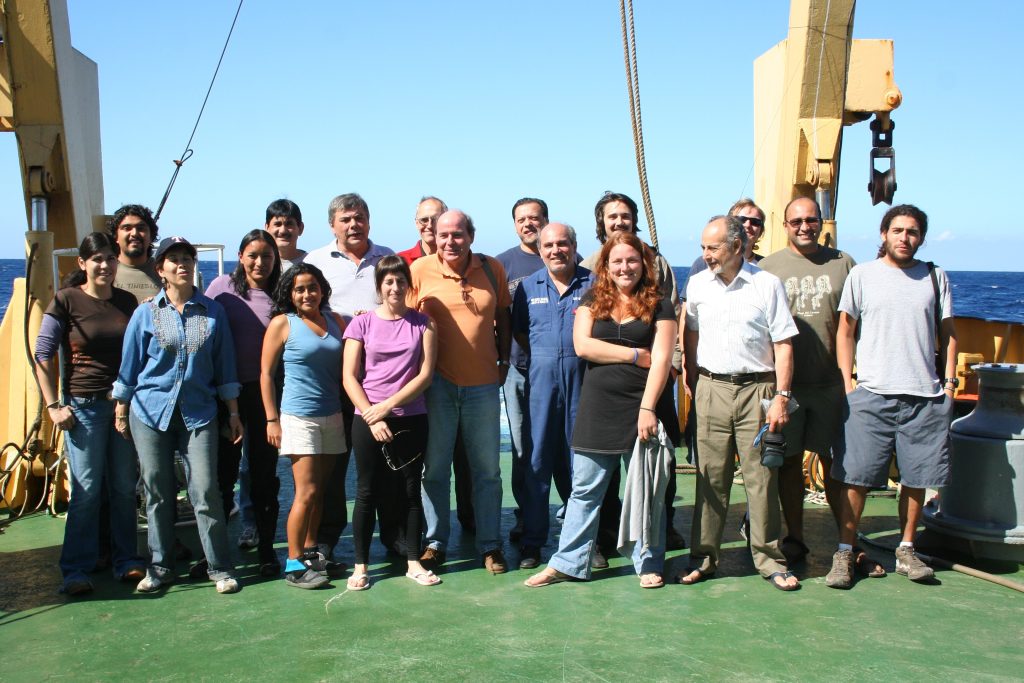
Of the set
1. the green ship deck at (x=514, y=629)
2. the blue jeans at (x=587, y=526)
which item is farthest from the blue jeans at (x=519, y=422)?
the green ship deck at (x=514, y=629)

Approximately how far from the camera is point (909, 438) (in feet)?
15.3

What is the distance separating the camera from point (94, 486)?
4.67 m

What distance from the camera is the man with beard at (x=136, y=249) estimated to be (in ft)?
16.4

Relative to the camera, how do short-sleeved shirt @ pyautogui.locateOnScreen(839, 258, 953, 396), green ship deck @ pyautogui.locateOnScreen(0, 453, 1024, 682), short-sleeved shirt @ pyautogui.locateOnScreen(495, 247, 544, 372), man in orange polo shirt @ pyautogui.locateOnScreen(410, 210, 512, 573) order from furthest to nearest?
short-sleeved shirt @ pyautogui.locateOnScreen(495, 247, 544, 372) < man in orange polo shirt @ pyautogui.locateOnScreen(410, 210, 512, 573) < short-sleeved shirt @ pyautogui.locateOnScreen(839, 258, 953, 396) < green ship deck @ pyautogui.locateOnScreen(0, 453, 1024, 682)

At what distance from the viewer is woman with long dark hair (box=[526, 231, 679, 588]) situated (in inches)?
178

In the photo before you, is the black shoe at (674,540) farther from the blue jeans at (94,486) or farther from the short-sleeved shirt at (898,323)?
the blue jeans at (94,486)

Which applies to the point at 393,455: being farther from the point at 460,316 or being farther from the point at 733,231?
the point at 733,231

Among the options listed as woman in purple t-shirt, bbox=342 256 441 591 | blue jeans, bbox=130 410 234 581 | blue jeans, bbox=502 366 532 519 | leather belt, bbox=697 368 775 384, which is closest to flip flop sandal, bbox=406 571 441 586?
woman in purple t-shirt, bbox=342 256 441 591

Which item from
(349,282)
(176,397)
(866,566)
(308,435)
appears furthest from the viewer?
(349,282)

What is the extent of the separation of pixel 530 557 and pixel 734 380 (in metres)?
1.38

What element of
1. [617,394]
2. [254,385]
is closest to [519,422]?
[617,394]

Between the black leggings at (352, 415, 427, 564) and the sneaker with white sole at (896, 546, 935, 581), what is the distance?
2365 mm

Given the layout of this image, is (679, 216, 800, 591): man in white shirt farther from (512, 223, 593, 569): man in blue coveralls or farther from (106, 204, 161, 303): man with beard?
(106, 204, 161, 303): man with beard

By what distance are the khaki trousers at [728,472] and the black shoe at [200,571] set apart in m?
2.41
